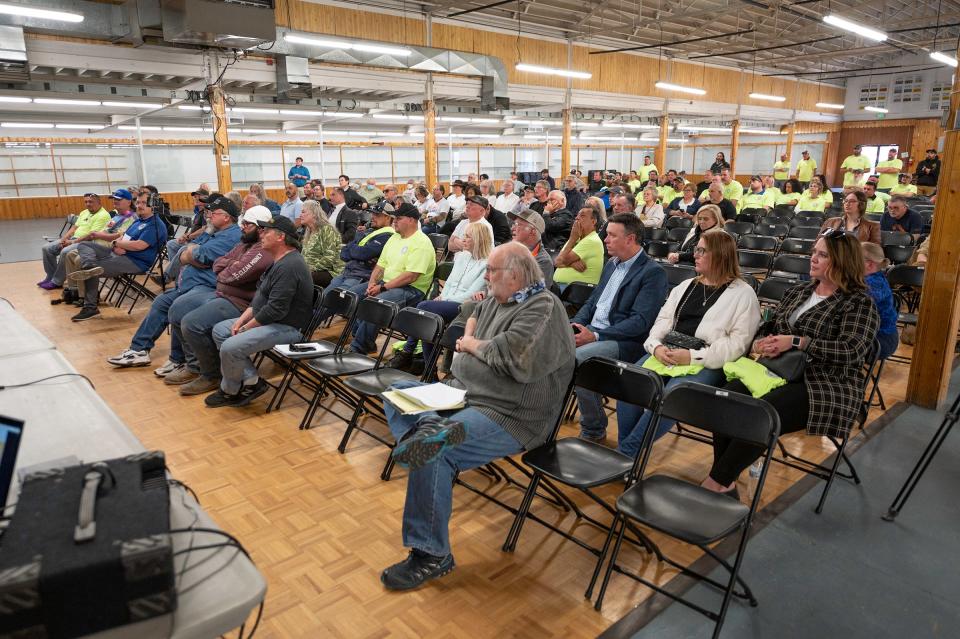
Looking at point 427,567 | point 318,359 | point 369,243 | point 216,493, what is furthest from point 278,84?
point 427,567

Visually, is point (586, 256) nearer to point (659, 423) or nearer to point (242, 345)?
point (659, 423)

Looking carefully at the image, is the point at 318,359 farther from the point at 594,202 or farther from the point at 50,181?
the point at 50,181

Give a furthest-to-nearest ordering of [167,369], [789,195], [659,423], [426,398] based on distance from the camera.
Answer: [789,195]
[167,369]
[659,423]
[426,398]

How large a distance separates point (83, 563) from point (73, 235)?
28.9ft

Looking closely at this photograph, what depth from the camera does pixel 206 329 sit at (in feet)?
15.3

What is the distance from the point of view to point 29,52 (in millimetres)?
8102

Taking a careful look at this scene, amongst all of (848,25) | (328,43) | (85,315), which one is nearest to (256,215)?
(85,315)

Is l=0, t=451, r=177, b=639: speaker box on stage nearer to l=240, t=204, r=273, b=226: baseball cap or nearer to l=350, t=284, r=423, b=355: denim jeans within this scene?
l=350, t=284, r=423, b=355: denim jeans

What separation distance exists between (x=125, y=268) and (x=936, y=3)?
1836 cm

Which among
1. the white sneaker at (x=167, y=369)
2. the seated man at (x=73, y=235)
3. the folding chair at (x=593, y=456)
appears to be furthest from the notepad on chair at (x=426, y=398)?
the seated man at (x=73, y=235)

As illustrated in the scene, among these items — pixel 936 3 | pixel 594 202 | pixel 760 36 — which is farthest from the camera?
pixel 760 36

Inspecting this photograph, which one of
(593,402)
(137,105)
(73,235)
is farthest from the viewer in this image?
(137,105)

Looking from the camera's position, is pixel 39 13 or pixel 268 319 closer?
pixel 268 319

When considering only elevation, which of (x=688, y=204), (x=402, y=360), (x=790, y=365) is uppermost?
(x=688, y=204)
